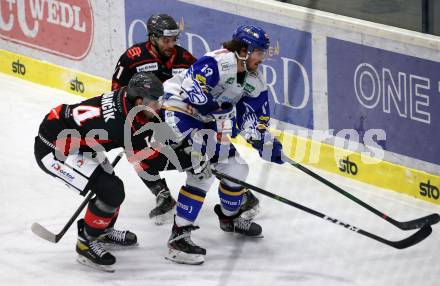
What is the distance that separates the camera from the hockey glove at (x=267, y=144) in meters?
6.12

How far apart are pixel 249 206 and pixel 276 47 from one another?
1.34m

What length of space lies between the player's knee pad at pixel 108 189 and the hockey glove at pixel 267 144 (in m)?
0.91

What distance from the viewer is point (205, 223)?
6.59 metres

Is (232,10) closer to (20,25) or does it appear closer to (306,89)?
(306,89)

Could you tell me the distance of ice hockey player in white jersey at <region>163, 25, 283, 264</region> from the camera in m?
5.90

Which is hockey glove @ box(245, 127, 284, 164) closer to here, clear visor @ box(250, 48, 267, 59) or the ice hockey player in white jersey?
the ice hockey player in white jersey

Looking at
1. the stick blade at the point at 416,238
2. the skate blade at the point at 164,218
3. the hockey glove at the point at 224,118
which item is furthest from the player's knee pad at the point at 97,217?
the stick blade at the point at 416,238

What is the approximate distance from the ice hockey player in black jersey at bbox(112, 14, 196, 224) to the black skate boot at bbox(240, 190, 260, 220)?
0.45m

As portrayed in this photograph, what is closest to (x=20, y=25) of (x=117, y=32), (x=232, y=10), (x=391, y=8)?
(x=117, y=32)

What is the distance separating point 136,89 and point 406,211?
2.10m

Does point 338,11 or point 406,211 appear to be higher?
point 338,11

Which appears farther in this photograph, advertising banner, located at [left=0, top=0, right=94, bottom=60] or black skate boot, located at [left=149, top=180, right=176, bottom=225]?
advertising banner, located at [left=0, top=0, right=94, bottom=60]

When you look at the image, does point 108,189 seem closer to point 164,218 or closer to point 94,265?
point 94,265

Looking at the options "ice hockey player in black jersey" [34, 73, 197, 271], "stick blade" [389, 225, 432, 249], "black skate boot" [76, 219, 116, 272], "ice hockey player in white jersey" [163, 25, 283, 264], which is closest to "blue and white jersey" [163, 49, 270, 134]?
"ice hockey player in white jersey" [163, 25, 283, 264]
